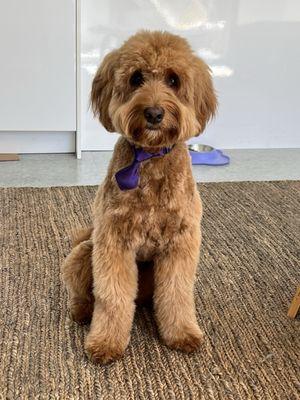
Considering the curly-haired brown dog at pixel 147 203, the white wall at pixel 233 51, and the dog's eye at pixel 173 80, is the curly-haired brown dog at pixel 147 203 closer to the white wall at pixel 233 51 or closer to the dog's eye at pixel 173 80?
the dog's eye at pixel 173 80

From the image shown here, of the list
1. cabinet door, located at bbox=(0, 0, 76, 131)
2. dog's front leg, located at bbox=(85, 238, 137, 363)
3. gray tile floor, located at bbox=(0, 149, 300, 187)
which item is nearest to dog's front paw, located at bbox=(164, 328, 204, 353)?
dog's front leg, located at bbox=(85, 238, 137, 363)

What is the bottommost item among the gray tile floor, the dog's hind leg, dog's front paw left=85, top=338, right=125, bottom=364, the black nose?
the gray tile floor

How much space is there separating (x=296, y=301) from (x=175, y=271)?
0.45 m

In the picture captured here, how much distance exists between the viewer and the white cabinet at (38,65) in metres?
2.68

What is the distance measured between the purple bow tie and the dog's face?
0.06 metres

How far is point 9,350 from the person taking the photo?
141cm

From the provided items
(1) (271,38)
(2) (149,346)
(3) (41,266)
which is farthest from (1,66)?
(2) (149,346)

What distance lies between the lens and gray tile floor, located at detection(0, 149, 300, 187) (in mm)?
2695

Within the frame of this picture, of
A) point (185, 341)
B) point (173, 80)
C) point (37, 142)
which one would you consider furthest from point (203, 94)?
point (37, 142)

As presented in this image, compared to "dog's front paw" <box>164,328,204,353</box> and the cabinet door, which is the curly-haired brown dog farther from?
the cabinet door

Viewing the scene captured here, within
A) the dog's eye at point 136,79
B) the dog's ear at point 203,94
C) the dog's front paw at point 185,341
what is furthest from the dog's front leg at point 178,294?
the dog's eye at point 136,79

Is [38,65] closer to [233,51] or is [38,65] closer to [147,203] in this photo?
[233,51]

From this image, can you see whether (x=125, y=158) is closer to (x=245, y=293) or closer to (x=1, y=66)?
(x=245, y=293)

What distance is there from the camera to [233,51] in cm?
320
